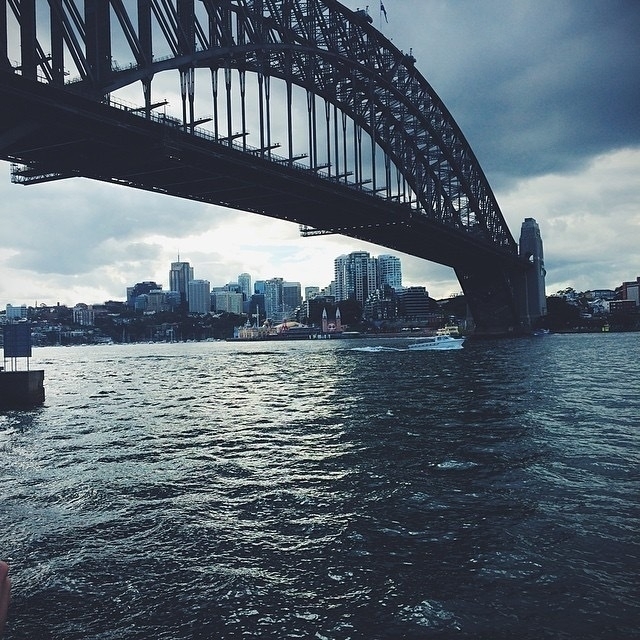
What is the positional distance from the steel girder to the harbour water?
21752 millimetres

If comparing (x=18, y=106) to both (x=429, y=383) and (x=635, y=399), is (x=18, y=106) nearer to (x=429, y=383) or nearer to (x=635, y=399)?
(x=429, y=383)

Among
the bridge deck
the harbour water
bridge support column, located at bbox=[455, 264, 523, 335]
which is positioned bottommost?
the harbour water

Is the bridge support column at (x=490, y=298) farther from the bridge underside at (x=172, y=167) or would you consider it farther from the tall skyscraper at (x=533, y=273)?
the bridge underside at (x=172, y=167)

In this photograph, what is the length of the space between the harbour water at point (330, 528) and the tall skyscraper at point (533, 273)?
105742mm

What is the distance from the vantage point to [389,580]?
25.1ft

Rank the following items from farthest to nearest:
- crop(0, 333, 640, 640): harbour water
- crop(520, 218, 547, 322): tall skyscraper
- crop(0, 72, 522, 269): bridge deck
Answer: crop(520, 218, 547, 322): tall skyscraper → crop(0, 72, 522, 269): bridge deck → crop(0, 333, 640, 640): harbour water

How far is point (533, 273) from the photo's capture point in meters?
121

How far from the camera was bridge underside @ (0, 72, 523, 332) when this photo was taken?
2969 centimetres

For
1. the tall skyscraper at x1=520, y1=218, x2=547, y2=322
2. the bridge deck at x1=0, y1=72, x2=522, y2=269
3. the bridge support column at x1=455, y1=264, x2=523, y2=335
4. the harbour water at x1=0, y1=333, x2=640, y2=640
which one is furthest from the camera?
the tall skyscraper at x1=520, y1=218, x2=547, y2=322

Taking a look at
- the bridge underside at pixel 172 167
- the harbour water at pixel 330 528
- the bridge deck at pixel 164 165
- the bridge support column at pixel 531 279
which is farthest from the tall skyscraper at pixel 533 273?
the harbour water at pixel 330 528

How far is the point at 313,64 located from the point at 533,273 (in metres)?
76.6

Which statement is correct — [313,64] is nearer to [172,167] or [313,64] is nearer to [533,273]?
[172,167]

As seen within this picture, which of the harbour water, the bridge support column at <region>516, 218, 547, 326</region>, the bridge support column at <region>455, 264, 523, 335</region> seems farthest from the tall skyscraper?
the harbour water

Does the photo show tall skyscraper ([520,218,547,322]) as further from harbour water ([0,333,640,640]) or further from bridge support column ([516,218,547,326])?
harbour water ([0,333,640,640])
